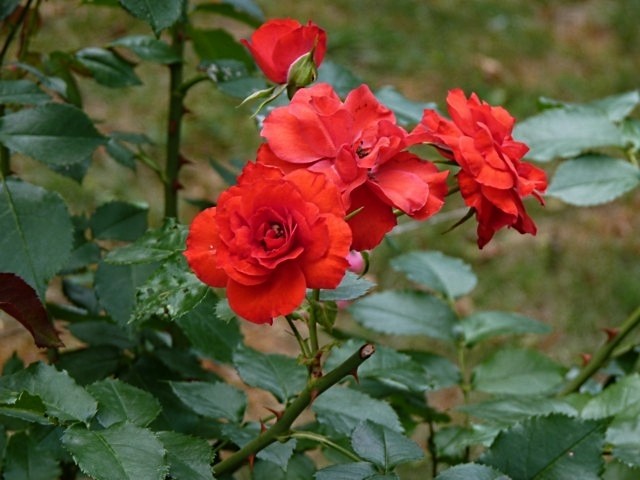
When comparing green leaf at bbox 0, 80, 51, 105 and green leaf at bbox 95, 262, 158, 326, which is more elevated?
green leaf at bbox 0, 80, 51, 105

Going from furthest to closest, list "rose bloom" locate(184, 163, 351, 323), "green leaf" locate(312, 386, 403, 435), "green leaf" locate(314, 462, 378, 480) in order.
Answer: "green leaf" locate(312, 386, 403, 435), "green leaf" locate(314, 462, 378, 480), "rose bloom" locate(184, 163, 351, 323)

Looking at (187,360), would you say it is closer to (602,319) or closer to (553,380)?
(553,380)

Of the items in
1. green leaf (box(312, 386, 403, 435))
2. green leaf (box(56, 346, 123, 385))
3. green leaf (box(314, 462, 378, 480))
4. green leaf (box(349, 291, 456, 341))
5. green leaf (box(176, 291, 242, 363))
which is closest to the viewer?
green leaf (box(314, 462, 378, 480))

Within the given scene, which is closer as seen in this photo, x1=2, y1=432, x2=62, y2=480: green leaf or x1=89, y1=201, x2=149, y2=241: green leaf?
x1=2, y1=432, x2=62, y2=480: green leaf

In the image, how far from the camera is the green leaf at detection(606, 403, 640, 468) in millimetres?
941

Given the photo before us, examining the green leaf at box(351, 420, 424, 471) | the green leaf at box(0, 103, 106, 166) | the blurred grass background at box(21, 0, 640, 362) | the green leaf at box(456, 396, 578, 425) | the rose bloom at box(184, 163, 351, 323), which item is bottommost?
the blurred grass background at box(21, 0, 640, 362)

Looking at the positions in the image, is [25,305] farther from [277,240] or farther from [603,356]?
[603,356]

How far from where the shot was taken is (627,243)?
9.16ft

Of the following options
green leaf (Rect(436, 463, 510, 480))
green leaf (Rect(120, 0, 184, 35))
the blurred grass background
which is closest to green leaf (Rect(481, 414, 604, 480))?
green leaf (Rect(436, 463, 510, 480))

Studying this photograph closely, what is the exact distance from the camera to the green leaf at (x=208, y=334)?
3.35ft

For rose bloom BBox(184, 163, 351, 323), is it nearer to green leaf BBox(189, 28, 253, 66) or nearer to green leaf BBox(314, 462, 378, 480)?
green leaf BBox(314, 462, 378, 480)

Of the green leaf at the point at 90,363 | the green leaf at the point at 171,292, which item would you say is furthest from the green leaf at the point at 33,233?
the green leaf at the point at 90,363

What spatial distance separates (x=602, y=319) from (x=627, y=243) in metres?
0.38

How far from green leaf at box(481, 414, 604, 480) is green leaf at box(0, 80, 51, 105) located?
0.57m
